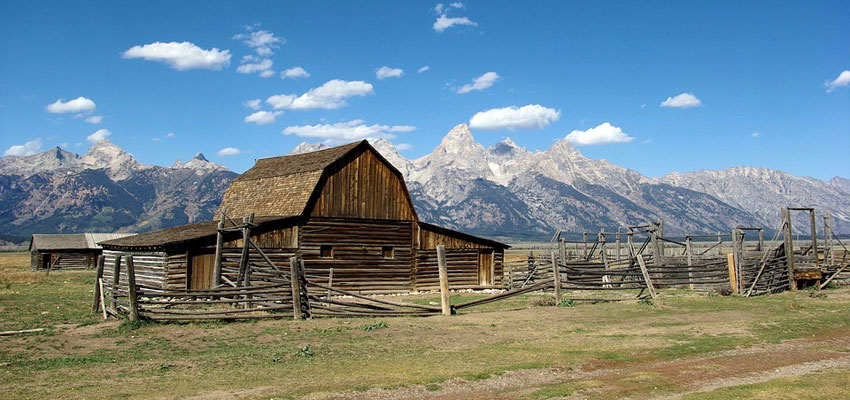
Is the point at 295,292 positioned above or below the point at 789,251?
below

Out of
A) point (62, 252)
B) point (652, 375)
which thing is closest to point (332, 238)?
point (652, 375)

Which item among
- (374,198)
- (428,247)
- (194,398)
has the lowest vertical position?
(194,398)

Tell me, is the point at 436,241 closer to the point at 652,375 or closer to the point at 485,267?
the point at 485,267

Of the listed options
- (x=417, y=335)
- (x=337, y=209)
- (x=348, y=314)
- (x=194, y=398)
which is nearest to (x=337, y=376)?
(x=194, y=398)

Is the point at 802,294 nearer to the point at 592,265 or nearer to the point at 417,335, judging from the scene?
the point at 592,265

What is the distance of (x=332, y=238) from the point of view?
106ft

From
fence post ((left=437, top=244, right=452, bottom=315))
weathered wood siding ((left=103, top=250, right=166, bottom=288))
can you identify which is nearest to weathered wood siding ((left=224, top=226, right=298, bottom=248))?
weathered wood siding ((left=103, top=250, right=166, bottom=288))

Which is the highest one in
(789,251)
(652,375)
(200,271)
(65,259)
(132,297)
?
(789,251)

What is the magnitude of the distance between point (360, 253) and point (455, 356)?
1998 cm

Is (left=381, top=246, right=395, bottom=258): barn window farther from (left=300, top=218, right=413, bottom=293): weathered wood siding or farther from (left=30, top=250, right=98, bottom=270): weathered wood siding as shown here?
(left=30, top=250, right=98, bottom=270): weathered wood siding

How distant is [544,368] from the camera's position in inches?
483

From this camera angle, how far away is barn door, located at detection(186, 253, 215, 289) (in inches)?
1098

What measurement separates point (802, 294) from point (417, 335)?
61.6 ft

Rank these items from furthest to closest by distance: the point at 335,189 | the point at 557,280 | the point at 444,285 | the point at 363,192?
the point at 363,192, the point at 335,189, the point at 557,280, the point at 444,285
